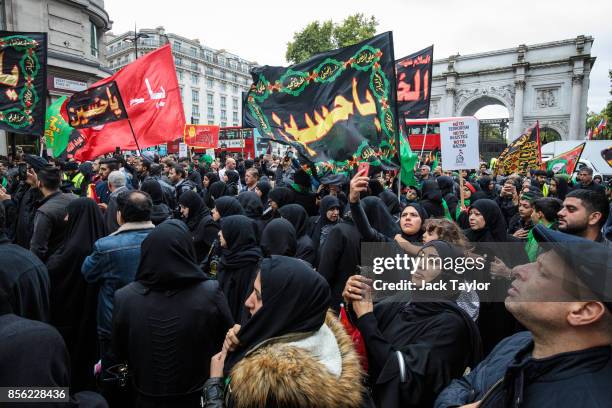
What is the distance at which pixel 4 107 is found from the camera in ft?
18.2

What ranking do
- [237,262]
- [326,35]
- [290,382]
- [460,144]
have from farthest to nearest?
[326,35], [460,144], [237,262], [290,382]

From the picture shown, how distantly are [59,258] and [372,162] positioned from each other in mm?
3132

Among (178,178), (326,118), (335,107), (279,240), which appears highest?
(335,107)

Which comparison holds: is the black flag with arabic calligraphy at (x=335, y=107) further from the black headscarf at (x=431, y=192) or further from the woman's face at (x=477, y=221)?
the black headscarf at (x=431, y=192)

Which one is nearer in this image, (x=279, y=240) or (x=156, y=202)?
(x=279, y=240)

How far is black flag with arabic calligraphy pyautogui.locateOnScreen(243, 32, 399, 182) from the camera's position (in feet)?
13.7

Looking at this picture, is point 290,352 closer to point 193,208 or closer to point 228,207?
point 228,207

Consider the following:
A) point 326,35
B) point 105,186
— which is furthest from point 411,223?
point 326,35

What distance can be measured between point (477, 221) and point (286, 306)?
3.32 metres

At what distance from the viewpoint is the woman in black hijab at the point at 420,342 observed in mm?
1858

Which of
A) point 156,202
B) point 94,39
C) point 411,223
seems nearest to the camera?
point 411,223

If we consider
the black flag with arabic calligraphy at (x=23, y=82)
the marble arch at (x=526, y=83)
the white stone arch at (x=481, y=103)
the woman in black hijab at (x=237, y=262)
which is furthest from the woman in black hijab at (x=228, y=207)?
the white stone arch at (x=481, y=103)

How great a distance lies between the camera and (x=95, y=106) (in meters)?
6.93

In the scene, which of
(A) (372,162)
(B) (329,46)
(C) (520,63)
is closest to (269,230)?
(A) (372,162)
